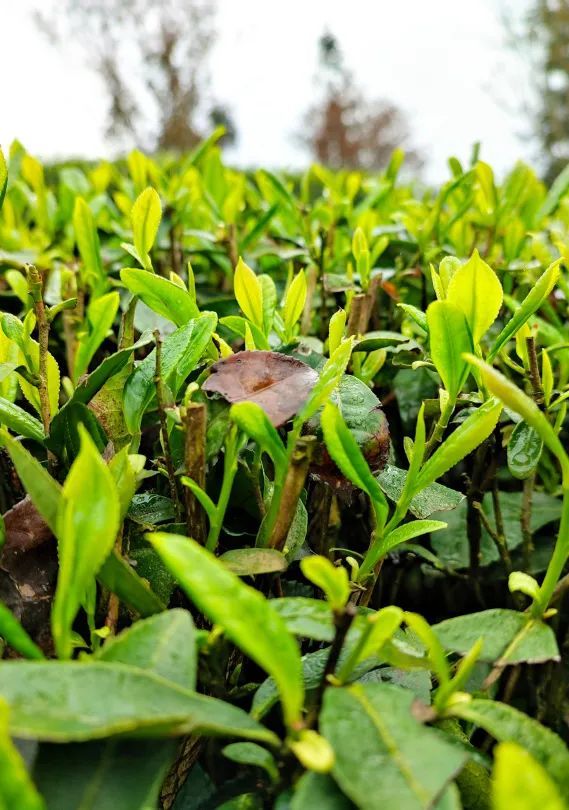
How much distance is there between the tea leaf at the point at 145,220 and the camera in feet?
2.97

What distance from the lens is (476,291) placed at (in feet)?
2.43

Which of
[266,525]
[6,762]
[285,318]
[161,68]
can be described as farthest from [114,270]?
[161,68]

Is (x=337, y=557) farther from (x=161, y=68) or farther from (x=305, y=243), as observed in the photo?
(x=161, y=68)

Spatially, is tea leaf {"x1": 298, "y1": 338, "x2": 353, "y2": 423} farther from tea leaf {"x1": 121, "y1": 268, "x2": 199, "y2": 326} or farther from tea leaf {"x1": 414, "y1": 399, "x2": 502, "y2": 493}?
tea leaf {"x1": 121, "y1": 268, "x2": 199, "y2": 326}

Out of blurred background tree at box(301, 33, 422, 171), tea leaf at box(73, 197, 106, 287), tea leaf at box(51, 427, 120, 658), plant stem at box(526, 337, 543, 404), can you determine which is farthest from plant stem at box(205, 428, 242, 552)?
blurred background tree at box(301, 33, 422, 171)

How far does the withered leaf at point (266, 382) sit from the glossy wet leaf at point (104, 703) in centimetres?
27

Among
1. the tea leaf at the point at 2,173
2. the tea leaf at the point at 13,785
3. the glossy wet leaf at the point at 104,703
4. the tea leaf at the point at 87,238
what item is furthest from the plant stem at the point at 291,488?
the tea leaf at the point at 87,238

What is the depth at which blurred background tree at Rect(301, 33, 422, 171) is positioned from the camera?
29938 millimetres

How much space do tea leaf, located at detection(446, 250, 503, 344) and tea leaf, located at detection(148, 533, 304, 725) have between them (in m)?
0.40

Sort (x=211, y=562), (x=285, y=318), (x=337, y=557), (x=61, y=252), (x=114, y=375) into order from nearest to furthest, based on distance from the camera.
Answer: (x=211, y=562), (x=114, y=375), (x=285, y=318), (x=337, y=557), (x=61, y=252)

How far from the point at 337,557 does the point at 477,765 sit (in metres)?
0.49

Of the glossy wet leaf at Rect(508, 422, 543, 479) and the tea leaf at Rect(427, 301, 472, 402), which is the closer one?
the tea leaf at Rect(427, 301, 472, 402)

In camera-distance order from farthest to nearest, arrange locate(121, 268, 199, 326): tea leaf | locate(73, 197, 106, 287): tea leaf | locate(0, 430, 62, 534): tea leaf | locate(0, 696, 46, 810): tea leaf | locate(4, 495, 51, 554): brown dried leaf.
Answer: locate(73, 197, 106, 287): tea leaf, locate(121, 268, 199, 326): tea leaf, locate(4, 495, 51, 554): brown dried leaf, locate(0, 430, 62, 534): tea leaf, locate(0, 696, 46, 810): tea leaf

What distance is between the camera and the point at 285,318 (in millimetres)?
946
